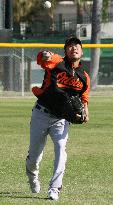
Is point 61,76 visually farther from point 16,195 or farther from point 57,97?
point 16,195

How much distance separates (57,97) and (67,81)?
201 millimetres

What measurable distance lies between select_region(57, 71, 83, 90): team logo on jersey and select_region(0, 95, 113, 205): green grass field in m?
1.20

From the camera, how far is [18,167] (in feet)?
33.9

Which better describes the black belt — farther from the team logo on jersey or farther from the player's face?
the player's face

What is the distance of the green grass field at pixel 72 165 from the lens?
26.2 feet

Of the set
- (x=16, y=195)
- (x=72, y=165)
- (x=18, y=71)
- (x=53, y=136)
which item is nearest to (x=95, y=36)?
(x=18, y=71)

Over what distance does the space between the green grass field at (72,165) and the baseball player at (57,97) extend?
42 centimetres

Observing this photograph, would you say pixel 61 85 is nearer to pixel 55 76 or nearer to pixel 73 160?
pixel 55 76

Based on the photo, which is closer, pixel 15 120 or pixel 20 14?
pixel 15 120

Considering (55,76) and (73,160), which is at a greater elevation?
(55,76)

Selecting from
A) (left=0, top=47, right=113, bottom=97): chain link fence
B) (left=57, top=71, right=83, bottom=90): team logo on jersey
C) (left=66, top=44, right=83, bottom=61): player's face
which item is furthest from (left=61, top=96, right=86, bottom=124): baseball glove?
(left=0, top=47, right=113, bottom=97): chain link fence

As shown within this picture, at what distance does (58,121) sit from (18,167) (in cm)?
263

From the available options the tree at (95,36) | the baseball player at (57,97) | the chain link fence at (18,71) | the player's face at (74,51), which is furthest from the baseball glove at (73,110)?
the tree at (95,36)

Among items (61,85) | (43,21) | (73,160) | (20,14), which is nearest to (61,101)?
(61,85)
